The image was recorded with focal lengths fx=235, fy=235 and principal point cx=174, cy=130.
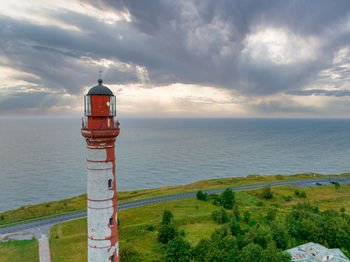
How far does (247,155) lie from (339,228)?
129 meters

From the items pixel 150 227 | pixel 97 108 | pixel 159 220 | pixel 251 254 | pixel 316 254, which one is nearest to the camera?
pixel 97 108

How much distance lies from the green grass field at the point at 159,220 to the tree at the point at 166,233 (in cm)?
138

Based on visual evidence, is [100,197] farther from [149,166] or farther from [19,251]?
[149,166]

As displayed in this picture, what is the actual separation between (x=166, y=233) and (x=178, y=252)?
947 centimetres

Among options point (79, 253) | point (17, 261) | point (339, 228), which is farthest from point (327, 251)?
point (17, 261)

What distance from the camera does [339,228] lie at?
38.7 m

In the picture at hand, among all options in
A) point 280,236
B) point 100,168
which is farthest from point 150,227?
point 100,168

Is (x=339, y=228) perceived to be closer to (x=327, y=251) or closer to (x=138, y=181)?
(x=327, y=251)

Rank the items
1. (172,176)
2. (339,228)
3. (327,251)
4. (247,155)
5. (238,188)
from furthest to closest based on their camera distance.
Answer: (247,155), (172,176), (238,188), (339,228), (327,251)

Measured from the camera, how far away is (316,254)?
32.0 meters

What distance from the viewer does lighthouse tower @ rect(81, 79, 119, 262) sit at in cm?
1730

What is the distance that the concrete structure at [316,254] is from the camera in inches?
1231

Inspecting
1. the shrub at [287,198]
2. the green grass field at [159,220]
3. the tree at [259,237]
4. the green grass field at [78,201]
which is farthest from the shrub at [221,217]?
the shrub at [287,198]

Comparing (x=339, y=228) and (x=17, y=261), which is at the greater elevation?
(x=339, y=228)
